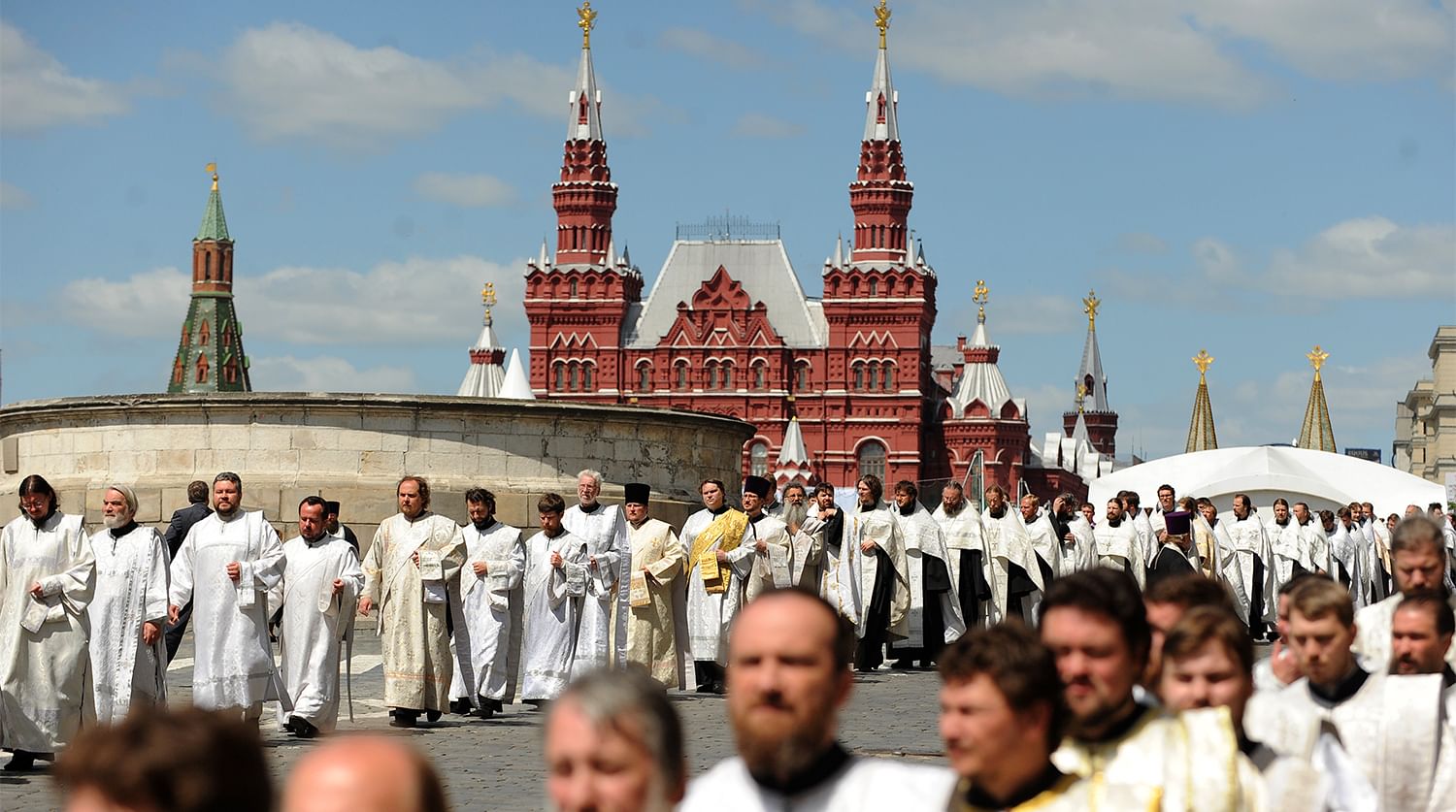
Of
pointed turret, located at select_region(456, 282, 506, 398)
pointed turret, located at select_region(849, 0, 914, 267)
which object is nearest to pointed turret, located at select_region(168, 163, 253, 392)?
pointed turret, located at select_region(456, 282, 506, 398)

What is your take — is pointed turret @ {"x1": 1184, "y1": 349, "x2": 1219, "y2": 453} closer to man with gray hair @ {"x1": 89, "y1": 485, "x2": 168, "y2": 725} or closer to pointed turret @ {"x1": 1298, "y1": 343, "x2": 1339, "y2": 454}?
pointed turret @ {"x1": 1298, "y1": 343, "x2": 1339, "y2": 454}

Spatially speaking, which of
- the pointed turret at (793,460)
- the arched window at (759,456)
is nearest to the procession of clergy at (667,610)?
the pointed turret at (793,460)

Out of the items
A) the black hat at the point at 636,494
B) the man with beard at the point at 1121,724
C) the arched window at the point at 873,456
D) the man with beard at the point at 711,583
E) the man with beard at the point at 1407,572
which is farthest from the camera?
the arched window at the point at 873,456

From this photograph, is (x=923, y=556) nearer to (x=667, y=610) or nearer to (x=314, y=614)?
(x=667, y=610)

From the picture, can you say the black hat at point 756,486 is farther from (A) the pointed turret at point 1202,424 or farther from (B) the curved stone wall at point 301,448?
(A) the pointed turret at point 1202,424

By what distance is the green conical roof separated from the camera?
130375 mm

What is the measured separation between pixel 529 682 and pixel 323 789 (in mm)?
10930

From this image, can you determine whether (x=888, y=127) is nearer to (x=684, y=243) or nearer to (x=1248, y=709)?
(x=684, y=243)

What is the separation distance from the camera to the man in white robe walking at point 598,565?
44.0 feet

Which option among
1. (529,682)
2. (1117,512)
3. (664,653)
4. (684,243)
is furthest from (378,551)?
(684,243)

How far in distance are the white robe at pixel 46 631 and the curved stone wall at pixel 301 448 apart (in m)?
8.43

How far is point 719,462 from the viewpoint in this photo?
22.1 meters

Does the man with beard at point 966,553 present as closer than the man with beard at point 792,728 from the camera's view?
No

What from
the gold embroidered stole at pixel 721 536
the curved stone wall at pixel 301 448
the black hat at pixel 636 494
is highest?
the curved stone wall at pixel 301 448
